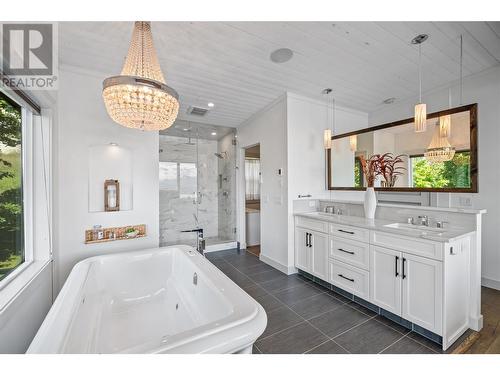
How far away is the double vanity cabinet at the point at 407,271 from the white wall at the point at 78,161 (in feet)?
8.41

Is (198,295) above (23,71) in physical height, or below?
below

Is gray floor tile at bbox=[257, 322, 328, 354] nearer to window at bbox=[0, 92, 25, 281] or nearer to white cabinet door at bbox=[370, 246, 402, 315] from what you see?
white cabinet door at bbox=[370, 246, 402, 315]

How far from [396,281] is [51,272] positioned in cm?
327

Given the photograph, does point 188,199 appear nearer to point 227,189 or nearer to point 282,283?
point 227,189

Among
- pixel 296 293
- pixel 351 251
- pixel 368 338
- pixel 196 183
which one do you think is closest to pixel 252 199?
pixel 196 183

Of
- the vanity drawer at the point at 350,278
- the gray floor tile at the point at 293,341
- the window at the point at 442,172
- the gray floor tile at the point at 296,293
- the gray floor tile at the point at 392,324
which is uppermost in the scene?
the window at the point at 442,172

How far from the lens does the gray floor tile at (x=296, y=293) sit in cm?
246

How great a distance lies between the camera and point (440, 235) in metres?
1.74

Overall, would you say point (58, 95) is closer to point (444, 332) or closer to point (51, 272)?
point (51, 272)

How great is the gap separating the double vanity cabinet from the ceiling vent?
2696mm

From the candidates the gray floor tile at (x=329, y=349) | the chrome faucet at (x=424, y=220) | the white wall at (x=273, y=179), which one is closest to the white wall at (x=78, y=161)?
the white wall at (x=273, y=179)

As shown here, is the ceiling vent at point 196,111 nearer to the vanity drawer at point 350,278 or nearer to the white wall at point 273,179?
the white wall at point 273,179
